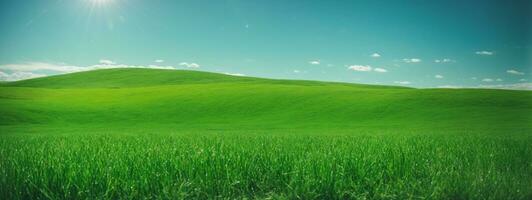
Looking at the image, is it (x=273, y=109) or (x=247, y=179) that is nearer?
(x=247, y=179)

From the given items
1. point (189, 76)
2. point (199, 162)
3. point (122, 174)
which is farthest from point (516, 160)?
point (189, 76)

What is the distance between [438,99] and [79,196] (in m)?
36.7

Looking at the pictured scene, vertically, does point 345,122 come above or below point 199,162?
below

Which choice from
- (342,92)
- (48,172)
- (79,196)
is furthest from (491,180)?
(342,92)

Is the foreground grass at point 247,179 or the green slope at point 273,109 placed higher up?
the foreground grass at point 247,179

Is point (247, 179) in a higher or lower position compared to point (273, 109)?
higher

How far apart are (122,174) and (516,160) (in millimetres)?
3871

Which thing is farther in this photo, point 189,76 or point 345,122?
point 189,76

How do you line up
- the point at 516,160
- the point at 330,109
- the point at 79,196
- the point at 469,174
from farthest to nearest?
the point at 330,109 → the point at 516,160 → the point at 469,174 → the point at 79,196

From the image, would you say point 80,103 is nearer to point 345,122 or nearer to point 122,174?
point 345,122

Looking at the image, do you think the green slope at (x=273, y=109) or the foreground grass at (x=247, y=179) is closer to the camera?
the foreground grass at (x=247, y=179)

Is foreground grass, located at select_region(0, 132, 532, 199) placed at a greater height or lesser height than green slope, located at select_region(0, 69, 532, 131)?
greater

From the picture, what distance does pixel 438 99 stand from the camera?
3603 cm

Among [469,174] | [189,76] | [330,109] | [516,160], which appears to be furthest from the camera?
[189,76]
